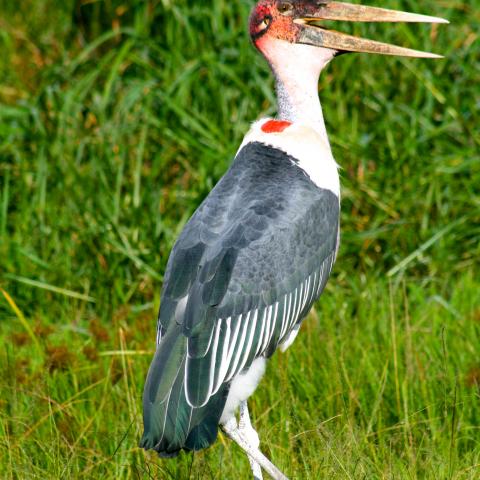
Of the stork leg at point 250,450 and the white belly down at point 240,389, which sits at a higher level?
the white belly down at point 240,389

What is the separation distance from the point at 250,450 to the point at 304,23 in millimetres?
1619

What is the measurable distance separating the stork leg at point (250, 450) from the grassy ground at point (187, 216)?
0.13m

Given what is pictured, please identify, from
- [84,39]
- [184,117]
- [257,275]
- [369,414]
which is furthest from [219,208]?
[84,39]

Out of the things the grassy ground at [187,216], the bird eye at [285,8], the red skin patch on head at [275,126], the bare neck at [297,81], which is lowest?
the grassy ground at [187,216]

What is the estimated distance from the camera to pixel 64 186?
575 centimetres

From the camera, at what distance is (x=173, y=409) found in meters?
3.45

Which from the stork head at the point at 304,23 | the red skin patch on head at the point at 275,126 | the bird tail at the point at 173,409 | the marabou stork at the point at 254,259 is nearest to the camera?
the bird tail at the point at 173,409

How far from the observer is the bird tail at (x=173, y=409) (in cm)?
339

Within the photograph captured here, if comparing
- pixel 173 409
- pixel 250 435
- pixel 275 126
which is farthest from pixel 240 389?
pixel 275 126

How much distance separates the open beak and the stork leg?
147cm

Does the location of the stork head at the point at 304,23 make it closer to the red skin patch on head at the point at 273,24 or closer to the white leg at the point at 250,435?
the red skin patch on head at the point at 273,24

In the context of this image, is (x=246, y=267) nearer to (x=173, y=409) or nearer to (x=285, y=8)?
(x=173, y=409)

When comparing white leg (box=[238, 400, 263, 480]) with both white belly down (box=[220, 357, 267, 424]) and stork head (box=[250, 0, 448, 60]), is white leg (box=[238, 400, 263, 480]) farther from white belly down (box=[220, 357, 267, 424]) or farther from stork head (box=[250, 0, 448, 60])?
stork head (box=[250, 0, 448, 60])

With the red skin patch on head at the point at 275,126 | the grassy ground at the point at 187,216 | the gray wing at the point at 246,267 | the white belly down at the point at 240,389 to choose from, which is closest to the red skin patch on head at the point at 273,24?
the red skin patch on head at the point at 275,126
